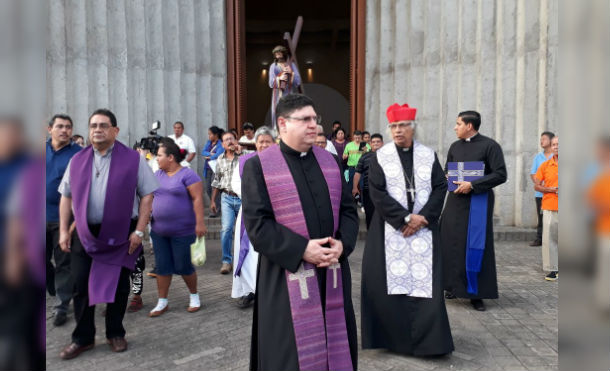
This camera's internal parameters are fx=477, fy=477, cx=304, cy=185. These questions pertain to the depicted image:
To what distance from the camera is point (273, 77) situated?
806cm

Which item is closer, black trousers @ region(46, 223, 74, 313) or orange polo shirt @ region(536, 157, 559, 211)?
black trousers @ region(46, 223, 74, 313)

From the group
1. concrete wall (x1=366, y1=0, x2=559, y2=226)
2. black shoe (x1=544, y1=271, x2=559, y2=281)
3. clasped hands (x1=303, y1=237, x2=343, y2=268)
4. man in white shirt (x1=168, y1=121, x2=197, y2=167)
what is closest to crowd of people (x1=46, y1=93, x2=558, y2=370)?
clasped hands (x1=303, y1=237, x2=343, y2=268)

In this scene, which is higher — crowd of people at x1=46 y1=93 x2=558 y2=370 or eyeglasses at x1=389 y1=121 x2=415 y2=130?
eyeglasses at x1=389 y1=121 x2=415 y2=130

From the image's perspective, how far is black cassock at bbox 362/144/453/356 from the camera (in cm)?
375

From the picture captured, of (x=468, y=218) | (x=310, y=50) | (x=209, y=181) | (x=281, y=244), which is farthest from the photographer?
(x=310, y=50)

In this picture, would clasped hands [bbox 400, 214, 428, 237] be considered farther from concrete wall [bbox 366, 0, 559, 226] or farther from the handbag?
concrete wall [bbox 366, 0, 559, 226]

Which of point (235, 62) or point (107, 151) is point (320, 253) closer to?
point (107, 151)

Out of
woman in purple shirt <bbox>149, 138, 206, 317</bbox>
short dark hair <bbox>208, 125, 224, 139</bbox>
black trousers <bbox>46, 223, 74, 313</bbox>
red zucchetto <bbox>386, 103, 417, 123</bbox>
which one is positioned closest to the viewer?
red zucchetto <bbox>386, 103, 417, 123</bbox>

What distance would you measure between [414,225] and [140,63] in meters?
8.48

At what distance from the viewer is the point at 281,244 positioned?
2.54 m

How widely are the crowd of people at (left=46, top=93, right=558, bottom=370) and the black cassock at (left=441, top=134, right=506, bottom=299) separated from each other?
0.01m

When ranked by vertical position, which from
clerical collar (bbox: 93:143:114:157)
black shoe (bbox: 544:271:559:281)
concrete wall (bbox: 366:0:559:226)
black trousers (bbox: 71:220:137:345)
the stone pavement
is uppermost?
concrete wall (bbox: 366:0:559:226)

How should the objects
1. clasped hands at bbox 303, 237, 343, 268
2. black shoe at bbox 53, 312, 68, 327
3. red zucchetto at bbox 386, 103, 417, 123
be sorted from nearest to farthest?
1. clasped hands at bbox 303, 237, 343, 268
2. red zucchetto at bbox 386, 103, 417, 123
3. black shoe at bbox 53, 312, 68, 327

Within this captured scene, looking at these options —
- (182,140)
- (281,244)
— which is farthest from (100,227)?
(182,140)
